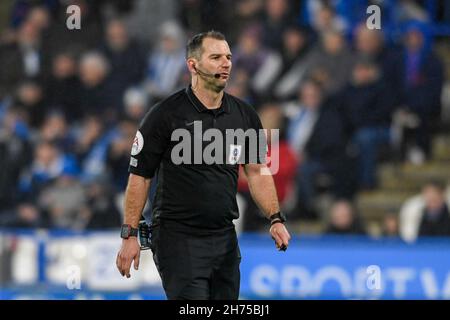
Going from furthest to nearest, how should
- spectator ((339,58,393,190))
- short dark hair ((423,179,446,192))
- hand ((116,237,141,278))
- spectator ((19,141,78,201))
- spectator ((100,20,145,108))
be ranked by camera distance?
spectator ((100,20,145,108)), spectator ((19,141,78,201)), spectator ((339,58,393,190)), short dark hair ((423,179,446,192)), hand ((116,237,141,278))

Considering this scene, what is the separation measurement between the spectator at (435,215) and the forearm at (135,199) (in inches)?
247

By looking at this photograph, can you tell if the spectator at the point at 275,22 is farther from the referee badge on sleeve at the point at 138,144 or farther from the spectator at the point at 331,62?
the referee badge on sleeve at the point at 138,144

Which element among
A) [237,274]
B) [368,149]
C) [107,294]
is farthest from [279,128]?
[237,274]

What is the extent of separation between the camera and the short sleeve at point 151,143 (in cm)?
732

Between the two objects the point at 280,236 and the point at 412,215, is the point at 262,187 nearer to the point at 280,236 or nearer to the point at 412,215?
the point at 280,236

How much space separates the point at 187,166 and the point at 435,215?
633 cm

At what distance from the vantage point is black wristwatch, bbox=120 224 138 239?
23.9 ft

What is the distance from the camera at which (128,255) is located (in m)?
7.21

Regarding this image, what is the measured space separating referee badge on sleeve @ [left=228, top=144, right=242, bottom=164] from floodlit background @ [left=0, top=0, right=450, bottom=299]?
16.3ft

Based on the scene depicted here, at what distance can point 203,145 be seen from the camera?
24.1 ft

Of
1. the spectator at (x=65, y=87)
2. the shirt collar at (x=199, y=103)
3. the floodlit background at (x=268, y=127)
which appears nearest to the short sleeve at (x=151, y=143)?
the shirt collar at (x=199, y=103)

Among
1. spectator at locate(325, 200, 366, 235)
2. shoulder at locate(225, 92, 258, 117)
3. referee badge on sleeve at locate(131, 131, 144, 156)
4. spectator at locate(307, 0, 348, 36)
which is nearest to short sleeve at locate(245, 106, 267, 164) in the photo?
shoulder at locate(225, 92, 258, 117)

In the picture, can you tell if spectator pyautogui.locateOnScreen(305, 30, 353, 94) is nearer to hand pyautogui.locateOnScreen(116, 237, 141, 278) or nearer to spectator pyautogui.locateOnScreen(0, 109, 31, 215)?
spectator pyautogui.locateOnScreen(0, 109, 31, 215)

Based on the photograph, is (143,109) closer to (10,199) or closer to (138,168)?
(10,199)
